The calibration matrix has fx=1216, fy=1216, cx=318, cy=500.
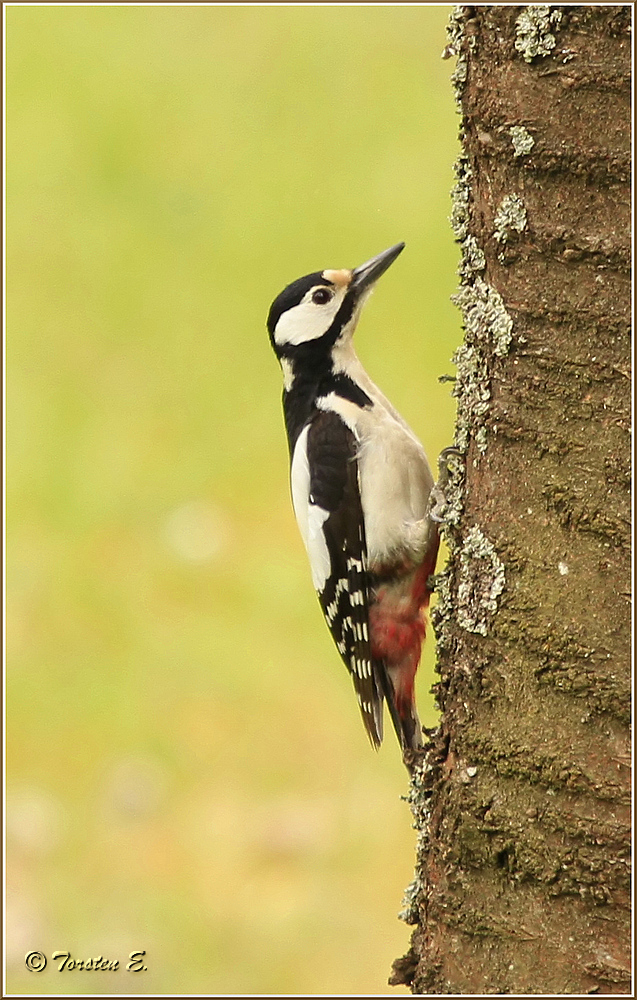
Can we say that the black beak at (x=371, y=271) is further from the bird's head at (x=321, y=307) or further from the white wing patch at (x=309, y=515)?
the white wing patch at (x=309, y=515)

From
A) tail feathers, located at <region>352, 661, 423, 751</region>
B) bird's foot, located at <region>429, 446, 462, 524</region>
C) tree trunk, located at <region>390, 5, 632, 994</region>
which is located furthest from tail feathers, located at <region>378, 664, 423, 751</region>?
tree trunk, located at <region>390, 5, 632, 994</region>

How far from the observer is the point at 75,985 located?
12.6 feet

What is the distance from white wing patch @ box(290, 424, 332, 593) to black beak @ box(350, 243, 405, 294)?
1.43 feet

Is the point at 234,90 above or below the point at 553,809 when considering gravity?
above

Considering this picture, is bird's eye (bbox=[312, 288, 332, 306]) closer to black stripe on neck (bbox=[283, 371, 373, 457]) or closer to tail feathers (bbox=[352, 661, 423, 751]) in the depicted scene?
black stripe on neck (bbox=[283, 371, 373, 457])

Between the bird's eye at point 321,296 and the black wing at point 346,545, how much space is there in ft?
1.07

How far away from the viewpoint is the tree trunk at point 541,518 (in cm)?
204

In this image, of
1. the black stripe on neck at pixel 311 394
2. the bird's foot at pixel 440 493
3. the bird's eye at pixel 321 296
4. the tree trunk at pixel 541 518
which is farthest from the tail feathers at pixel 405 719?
the bird's eye at pixel 321 296

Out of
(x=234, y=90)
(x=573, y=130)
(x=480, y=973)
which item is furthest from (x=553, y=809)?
(x=234, y=90)

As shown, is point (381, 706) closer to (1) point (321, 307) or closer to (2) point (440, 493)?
(2) point (440, 493)

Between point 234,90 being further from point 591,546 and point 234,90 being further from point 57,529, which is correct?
point 591,546

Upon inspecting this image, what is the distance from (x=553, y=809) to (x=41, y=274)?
548cm

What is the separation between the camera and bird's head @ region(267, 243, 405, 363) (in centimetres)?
337

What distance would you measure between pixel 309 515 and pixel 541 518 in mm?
1213
